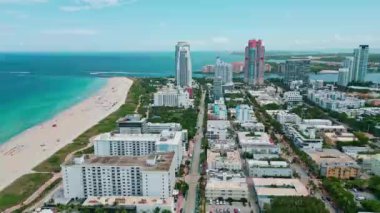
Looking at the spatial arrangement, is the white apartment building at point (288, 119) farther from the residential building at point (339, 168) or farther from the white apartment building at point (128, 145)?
the white apartment building at point (128, 145)

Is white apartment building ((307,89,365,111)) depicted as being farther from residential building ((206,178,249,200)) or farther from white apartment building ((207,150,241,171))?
residential building ((206,178,249,200))

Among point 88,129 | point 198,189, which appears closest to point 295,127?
point 198,189

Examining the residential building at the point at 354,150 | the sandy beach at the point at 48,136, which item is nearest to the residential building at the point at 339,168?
the residential building at the point at 354,150

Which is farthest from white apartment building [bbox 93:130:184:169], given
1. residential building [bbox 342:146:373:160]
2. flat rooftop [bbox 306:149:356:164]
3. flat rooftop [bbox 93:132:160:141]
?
residential building [bbox 342:146:373:160]

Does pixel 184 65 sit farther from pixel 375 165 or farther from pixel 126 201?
pixel 126 201

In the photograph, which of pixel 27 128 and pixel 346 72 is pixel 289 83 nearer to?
pixel 346 72

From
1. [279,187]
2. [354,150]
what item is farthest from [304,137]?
[279,187]

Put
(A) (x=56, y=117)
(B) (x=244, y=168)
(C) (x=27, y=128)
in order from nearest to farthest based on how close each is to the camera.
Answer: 1. (B) (x=244, y=168)
2. (C) (x=27, y=128)
3. (A) (x=56, y=117)
